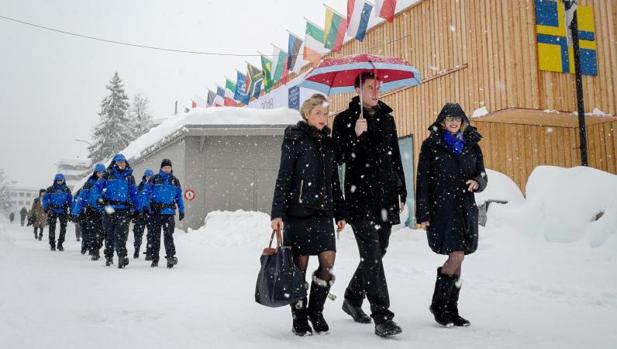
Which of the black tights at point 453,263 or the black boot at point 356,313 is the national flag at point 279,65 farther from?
the black tights at point 453,263

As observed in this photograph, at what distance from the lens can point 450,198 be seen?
4105 mm

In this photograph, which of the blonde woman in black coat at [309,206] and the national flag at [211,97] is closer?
the blonde woman in black coat at [309,206]

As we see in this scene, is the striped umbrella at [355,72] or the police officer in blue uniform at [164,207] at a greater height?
the striped umbrella at [355,72]

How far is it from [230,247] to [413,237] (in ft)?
16.0

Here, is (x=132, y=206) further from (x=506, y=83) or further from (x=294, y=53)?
(x=294, y=53)

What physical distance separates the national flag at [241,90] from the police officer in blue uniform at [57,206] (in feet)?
56.1

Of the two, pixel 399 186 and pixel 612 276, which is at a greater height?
pixel 399 186

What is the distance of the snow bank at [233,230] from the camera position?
44.8 ft

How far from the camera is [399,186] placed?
411 cm

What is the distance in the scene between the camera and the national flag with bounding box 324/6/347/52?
1906 cm

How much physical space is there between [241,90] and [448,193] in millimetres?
26824

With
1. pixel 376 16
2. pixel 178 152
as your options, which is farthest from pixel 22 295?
pixel 376 16

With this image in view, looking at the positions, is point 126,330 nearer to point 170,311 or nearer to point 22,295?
point 170,311

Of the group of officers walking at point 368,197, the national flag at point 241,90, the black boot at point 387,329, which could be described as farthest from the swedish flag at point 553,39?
the national flag at point 241,90
